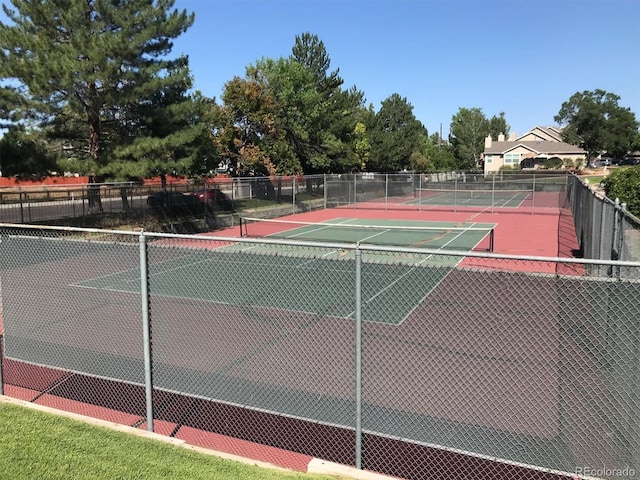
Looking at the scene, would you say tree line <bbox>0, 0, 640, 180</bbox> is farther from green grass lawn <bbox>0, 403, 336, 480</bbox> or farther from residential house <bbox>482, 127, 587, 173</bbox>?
residential house <bbox>482, 127, 587, 173</bbox>

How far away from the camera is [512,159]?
328 ft

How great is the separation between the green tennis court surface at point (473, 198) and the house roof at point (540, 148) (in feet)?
165

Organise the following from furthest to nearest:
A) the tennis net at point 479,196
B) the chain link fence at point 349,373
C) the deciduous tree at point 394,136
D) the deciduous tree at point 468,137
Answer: the deciduous tree at point 468,137 < the deciduous tree at point 394,136 < the tennis net at point 479,196 < the chain link fence at point 349,373

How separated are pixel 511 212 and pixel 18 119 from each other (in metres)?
30.8

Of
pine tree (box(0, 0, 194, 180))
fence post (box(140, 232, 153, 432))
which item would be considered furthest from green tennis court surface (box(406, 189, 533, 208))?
fence post (box(140, 232, 153, 432))

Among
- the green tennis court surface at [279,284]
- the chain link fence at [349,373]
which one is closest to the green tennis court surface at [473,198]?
the green tennis court surface at [279,284]

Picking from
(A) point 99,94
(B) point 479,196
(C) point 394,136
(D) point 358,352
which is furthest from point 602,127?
(D) point 358,352

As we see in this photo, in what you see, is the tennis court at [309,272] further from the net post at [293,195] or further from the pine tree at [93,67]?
the pine tree at [93,67]

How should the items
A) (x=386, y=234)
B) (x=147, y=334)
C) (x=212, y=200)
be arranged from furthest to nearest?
(x=212, y=200)
(x=386, y=234)
(x=147, y=334)

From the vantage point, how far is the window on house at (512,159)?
99375 millimetres

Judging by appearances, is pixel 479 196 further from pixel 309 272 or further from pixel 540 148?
pixel 540 148

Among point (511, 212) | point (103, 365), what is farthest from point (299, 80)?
point (103, 365)

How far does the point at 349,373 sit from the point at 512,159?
336 ft

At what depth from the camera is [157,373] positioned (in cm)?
575
